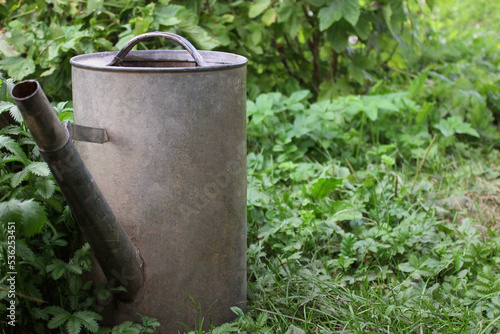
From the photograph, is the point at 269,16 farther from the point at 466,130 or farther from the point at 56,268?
the point at 56,268

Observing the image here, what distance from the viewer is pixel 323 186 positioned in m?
2.20

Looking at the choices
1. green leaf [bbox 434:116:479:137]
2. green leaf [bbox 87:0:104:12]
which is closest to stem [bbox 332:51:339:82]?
green leaf [bbox 434:116:479:137]

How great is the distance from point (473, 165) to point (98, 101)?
85.2 inches

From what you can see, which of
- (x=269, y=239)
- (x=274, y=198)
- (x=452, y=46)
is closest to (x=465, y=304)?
(x=269, y=239)

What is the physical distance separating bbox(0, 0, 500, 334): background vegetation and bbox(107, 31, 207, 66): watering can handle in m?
0.32

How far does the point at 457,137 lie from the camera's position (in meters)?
3.13

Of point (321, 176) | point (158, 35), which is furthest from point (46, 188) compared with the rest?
point (321, 176)

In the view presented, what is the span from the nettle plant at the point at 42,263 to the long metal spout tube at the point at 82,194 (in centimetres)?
7

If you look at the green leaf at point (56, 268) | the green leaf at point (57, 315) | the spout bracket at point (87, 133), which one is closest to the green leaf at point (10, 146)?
the spout bracket at point (87, 133)

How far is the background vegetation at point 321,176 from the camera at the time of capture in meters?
1.45

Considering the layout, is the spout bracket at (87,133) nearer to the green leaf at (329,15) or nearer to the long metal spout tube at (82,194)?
the long metal spout tube at (82,194)

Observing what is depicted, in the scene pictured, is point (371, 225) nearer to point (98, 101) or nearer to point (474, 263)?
point (474, 263)

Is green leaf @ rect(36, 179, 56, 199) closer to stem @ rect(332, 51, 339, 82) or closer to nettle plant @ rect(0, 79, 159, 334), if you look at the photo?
nettle plant @ rect(0, 79, 159, 334)

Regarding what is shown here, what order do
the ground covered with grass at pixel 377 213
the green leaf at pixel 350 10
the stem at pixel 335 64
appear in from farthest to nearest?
the stem at pixel 335 64
the green leaf at pixel 350 10
the ground covered with grass at pixel 377 213
